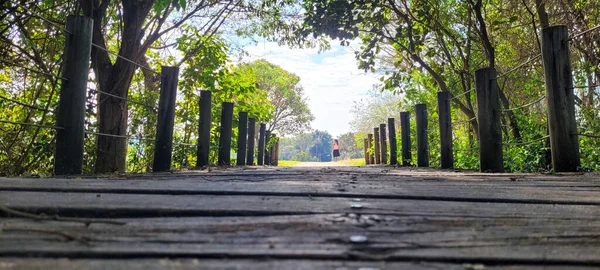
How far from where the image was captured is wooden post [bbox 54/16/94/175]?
8.09 ft

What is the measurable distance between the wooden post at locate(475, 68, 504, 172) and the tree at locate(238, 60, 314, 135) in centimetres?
2069

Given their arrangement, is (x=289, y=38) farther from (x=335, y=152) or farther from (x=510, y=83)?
(x=335, y=152)

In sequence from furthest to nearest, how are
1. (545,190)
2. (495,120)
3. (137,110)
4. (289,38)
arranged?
(289,38), (137,110), (495,120), (545,190)

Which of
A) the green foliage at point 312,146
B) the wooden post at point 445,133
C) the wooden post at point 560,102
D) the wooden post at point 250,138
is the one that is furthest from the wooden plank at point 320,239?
the green foliage at point 312,146

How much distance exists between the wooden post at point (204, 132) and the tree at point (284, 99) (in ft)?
62.9

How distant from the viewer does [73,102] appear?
8.16 ft

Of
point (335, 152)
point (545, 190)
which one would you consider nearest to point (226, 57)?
point (545, 190)

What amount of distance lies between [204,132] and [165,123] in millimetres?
1226

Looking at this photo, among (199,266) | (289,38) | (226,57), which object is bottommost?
(199,266)

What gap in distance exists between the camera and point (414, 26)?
23.5ft

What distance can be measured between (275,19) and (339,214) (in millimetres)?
8111

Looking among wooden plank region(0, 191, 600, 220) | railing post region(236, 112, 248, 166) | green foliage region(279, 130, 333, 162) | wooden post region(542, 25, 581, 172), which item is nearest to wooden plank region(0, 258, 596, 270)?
wooden plank region(0, 191, 600, 220)

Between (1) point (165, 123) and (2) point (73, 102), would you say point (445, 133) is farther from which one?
(2) point (73, 102)

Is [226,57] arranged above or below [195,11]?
below
